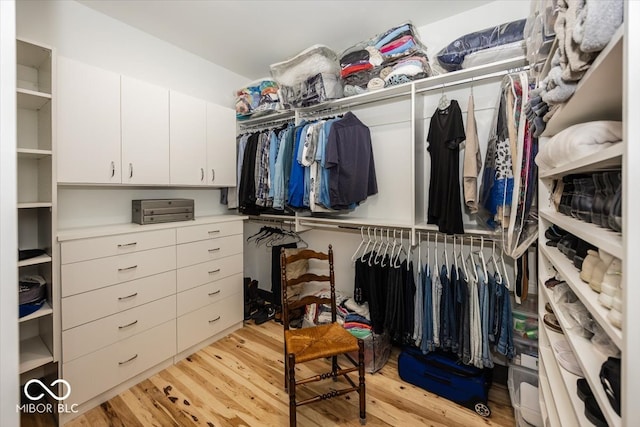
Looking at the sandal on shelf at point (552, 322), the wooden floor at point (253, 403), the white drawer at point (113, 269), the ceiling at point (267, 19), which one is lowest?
the wooden floor at point (253, 403)

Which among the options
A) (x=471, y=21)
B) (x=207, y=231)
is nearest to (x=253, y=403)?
(x=207, y=231)

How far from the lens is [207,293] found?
2.35 meters

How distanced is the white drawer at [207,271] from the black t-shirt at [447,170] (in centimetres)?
180

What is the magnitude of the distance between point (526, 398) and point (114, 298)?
2.49 metres

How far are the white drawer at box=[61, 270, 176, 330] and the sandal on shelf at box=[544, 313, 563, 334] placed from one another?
7.57 ft

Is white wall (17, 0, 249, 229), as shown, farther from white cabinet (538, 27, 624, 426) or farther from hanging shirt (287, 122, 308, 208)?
white cabinet (538, 27, 624, 426)

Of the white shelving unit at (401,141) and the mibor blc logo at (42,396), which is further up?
the white shelving unit at (401,141)

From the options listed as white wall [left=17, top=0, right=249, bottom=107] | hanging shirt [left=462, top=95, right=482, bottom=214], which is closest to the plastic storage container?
hanging shirt [left=462, top=95, right=482, bottom=214]

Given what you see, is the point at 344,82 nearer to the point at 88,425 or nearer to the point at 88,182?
the point at 88,182

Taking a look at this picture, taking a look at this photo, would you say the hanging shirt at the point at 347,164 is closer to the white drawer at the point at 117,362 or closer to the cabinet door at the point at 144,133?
the cabinet door at the point at 144,133

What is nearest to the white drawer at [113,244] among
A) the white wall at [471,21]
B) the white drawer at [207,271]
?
the white drawer at [207,271]

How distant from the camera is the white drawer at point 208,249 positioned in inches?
85.4

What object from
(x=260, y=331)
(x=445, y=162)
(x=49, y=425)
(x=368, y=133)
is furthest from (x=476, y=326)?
(x=49, y=425)

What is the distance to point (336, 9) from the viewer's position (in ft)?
6.46
